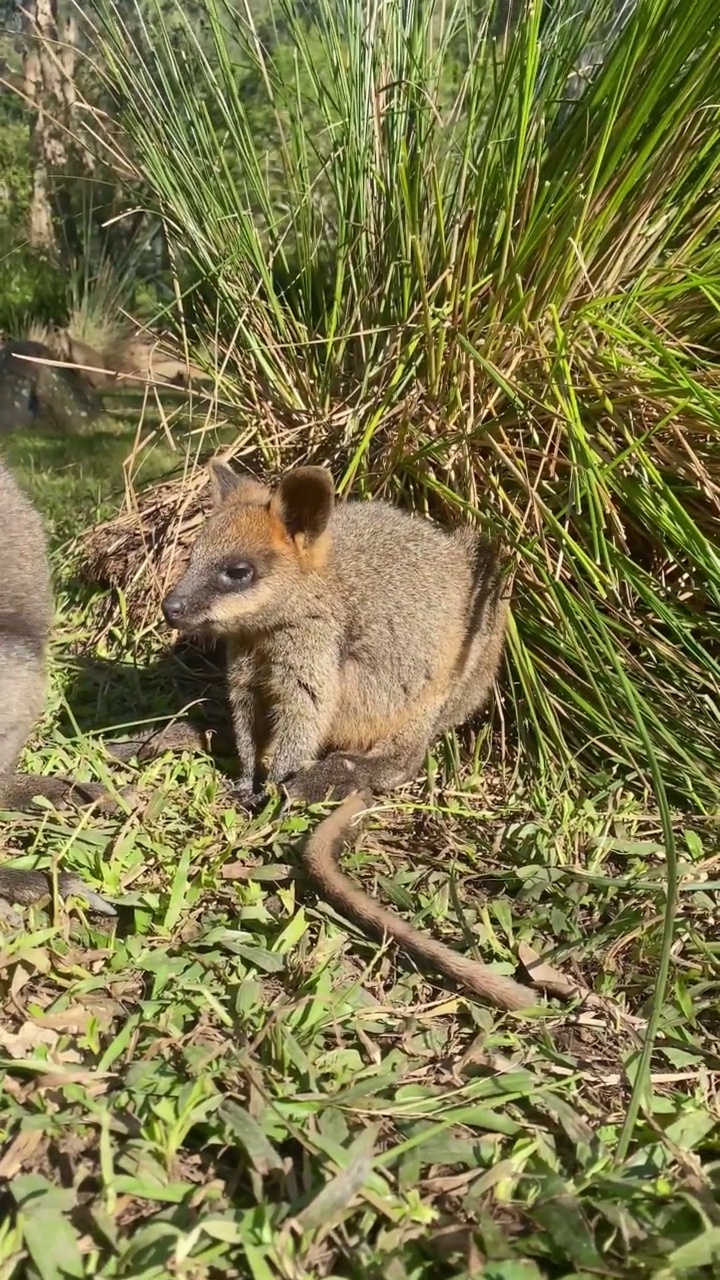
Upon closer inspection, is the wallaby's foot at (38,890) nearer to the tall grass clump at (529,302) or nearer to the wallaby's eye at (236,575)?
the wallaby's eye at (236,575)

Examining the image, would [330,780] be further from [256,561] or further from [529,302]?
[529,302]

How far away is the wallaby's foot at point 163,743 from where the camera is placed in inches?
112

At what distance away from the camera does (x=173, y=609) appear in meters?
2.51

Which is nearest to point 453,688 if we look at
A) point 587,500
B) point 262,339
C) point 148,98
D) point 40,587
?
point 587,500

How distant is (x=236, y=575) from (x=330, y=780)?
632 mm

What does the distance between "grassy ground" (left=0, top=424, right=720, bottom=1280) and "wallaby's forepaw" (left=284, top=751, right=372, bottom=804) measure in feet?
0.34

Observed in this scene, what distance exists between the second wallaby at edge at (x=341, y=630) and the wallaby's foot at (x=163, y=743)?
193mm

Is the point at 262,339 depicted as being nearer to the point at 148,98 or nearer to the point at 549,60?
the point at 148,98

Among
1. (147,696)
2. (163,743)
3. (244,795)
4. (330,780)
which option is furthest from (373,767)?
(147,696)

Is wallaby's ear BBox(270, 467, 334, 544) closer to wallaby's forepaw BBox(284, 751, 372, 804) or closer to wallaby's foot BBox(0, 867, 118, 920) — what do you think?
wallaby's forepaw BBox(284, 751, 372, 804)

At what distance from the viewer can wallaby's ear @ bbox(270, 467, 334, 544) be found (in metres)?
2.50

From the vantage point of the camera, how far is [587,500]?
8.86ft

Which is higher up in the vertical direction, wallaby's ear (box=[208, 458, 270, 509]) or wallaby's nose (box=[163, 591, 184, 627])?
wallaby's ear (box=[208, 458, 270, 509])

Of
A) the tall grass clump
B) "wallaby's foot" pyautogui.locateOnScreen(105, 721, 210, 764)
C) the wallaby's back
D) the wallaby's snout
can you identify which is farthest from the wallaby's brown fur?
the tall grass clump
